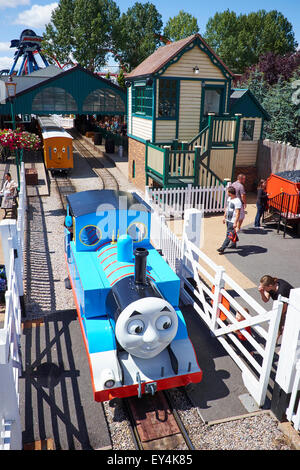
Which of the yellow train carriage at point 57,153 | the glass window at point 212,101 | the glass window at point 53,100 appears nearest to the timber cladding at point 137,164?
the yellow train carriage at point 57,153

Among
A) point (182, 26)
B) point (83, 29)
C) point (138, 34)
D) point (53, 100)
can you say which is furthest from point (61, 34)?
point (53, 100)

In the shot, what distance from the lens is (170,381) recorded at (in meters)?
5.05

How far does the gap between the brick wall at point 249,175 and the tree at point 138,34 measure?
4535 centimetres

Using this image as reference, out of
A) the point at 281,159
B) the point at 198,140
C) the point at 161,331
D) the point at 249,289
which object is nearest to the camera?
the point at 161,331

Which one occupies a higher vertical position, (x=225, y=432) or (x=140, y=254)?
(x=140, y=254)

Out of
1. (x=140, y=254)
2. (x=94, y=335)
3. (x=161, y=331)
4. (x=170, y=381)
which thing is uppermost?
(x=140, y=254)

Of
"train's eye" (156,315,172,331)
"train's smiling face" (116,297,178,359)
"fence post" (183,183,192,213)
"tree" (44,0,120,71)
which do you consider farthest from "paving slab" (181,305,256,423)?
"tree" (44,0,120,71)

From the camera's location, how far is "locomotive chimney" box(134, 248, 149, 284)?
16.4 ft

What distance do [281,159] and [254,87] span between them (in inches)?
519

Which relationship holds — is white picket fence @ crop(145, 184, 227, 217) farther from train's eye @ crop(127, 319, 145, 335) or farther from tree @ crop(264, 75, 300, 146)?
tree @ crop(264, 75, 300, 146)

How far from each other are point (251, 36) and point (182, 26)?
1404 cm
